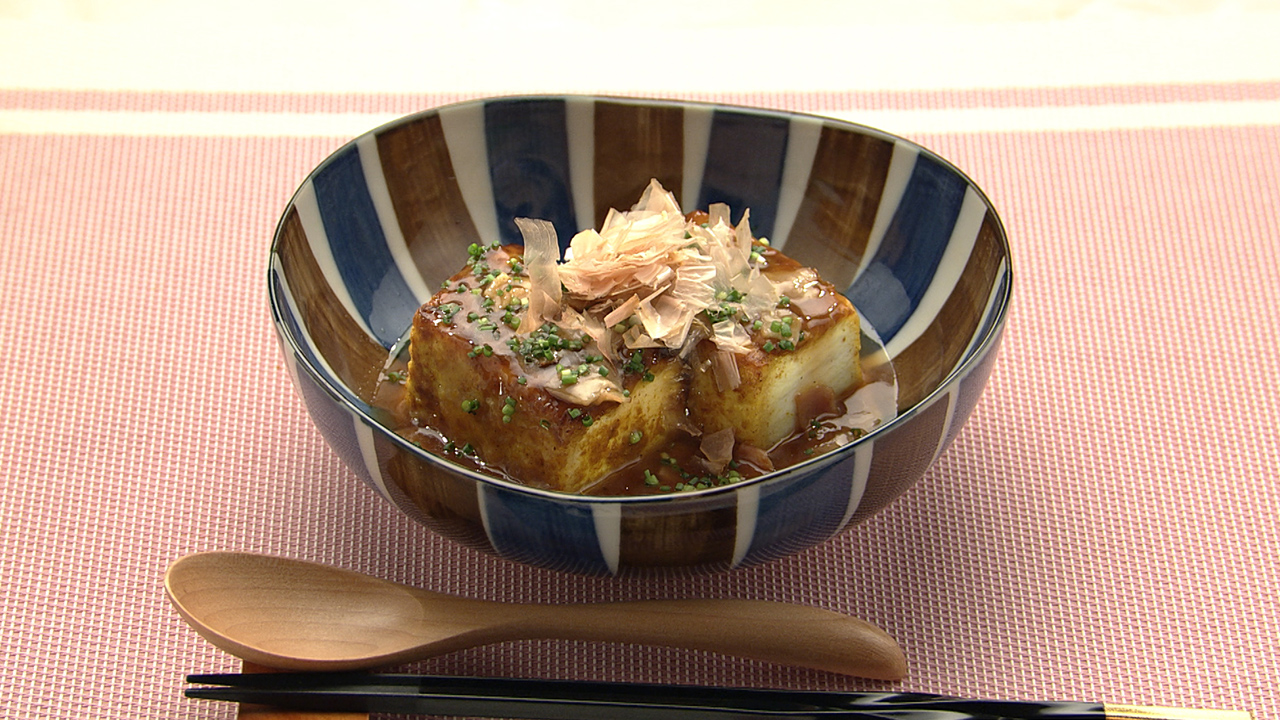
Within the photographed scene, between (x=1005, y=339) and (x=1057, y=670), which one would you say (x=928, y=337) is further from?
(x=1057, y=670)

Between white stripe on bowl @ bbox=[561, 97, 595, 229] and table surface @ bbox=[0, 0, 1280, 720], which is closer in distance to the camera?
table surface @ bbox=[0, 0, 1280, 720]

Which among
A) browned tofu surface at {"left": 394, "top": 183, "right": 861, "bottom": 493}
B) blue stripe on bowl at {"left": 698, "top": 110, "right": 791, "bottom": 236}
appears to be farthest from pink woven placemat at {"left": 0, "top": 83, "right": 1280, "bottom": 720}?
blue stripe on bowl at {"left": 698, "top": 110, "right": 791, "bottom": 236}

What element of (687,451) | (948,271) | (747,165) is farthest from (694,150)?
(687,451)

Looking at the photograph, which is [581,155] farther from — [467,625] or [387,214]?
[467,625]

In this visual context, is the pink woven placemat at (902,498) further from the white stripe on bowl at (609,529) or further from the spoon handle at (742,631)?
the white stripe on bowl at (609,529)

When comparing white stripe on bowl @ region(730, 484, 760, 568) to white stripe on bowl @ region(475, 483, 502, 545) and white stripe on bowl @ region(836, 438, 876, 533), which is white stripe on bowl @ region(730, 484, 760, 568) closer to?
white stripe on bowl @ region(836, 438, 876, 533)

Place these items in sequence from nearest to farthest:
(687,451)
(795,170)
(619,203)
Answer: (687,451) → (795,170) → (619,203)

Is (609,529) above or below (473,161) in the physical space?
below
